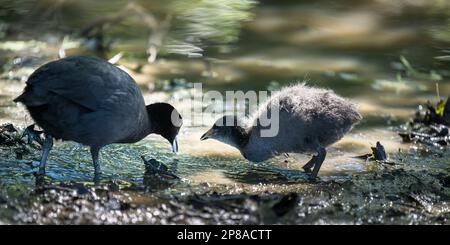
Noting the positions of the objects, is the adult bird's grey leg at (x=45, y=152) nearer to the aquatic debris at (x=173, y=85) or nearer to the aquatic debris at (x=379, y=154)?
the aquatic debris at (x=173, y=85)

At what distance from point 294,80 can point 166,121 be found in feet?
8.18

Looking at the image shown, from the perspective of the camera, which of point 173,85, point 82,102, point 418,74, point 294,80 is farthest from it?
point 418,74

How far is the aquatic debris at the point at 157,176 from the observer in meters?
5.57

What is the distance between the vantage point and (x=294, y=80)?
8.63m

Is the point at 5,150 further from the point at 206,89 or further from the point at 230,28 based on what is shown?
the point at 230,28

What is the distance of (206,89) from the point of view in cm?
835

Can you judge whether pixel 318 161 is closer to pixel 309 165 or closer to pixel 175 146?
pixel 309 165

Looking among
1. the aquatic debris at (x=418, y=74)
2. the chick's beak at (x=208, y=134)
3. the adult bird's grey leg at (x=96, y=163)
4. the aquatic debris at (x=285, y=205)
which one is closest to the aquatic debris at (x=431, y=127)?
the aquatic debris at (x=418, y=74)

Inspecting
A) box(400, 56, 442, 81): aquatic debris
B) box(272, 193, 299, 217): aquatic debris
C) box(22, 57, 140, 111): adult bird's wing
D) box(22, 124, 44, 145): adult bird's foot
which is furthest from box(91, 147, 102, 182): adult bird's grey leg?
box(400, 56, 442, 81): aquatic debris

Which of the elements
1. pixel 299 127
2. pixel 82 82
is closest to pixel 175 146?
pixel 299 127

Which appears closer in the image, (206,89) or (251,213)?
(251,213)

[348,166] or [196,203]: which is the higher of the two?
[196,203]

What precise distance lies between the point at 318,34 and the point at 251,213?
6000 millimetres

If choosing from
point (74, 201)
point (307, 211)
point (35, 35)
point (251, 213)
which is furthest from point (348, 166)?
point (35, 35)
